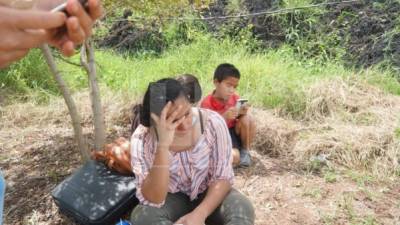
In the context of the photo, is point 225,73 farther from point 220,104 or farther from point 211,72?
point 211,72

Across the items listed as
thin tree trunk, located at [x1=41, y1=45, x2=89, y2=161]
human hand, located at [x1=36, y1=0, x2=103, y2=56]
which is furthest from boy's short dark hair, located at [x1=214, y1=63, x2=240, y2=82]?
human hand, located at [x1=36, y1=0, x2=103, y2=56]

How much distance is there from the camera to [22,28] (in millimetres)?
811

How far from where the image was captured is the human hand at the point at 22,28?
79cm

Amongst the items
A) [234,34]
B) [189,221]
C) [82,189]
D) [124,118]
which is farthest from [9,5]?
[234,34]

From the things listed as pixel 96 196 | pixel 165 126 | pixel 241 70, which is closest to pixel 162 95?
pixel 165 126

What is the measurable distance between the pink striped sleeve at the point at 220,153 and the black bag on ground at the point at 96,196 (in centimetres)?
55

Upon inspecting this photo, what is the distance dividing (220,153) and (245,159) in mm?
1159

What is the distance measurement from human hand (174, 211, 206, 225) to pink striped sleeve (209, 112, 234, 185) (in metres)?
0.22

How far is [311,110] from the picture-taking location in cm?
432

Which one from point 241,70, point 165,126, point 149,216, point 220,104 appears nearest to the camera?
point 165,126

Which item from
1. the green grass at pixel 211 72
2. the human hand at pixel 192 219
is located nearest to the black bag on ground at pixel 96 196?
the human hand at pixel 192 219

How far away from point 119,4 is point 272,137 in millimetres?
1621

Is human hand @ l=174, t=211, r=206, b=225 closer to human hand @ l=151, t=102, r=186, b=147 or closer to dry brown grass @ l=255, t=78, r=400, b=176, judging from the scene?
human hand @ l=151, t=102, r=186, b=147

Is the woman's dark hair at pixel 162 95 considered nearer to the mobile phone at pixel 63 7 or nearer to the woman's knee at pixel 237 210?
the woman's knee at pixel 237 210
